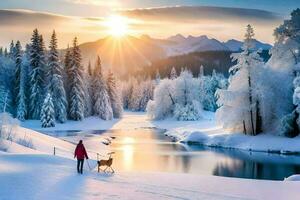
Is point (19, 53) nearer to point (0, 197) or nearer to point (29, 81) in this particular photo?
point (29, 81)

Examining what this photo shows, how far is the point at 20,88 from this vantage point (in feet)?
251

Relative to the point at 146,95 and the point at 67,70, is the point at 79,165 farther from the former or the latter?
the point at 146,95

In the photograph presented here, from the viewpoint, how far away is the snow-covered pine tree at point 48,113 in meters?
70.9

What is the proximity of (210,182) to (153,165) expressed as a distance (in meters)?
13.9

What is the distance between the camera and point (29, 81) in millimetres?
79188

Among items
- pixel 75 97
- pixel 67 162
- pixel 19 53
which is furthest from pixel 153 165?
pixel 19 53

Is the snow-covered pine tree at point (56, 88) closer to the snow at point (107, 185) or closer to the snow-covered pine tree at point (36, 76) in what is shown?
the snow-covered pine tree at point (36, 76)

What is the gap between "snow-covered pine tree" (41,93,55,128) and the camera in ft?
233

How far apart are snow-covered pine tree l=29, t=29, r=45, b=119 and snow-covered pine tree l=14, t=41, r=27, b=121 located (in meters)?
1.36

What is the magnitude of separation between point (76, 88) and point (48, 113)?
402 inches

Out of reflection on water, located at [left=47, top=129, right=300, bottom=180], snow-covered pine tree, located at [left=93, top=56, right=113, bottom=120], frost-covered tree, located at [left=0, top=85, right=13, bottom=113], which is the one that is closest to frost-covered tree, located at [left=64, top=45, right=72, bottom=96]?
snow-covered pine tree, located at [left=93, top=56, right=113, bottom=120]

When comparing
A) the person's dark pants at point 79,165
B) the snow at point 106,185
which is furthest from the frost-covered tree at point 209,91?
the person's dark pants at point 79,165

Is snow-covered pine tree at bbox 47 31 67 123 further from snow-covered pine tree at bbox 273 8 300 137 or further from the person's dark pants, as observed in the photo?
the person's dark pants

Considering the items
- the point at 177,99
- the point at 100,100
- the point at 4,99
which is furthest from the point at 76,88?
the point at 177,99
